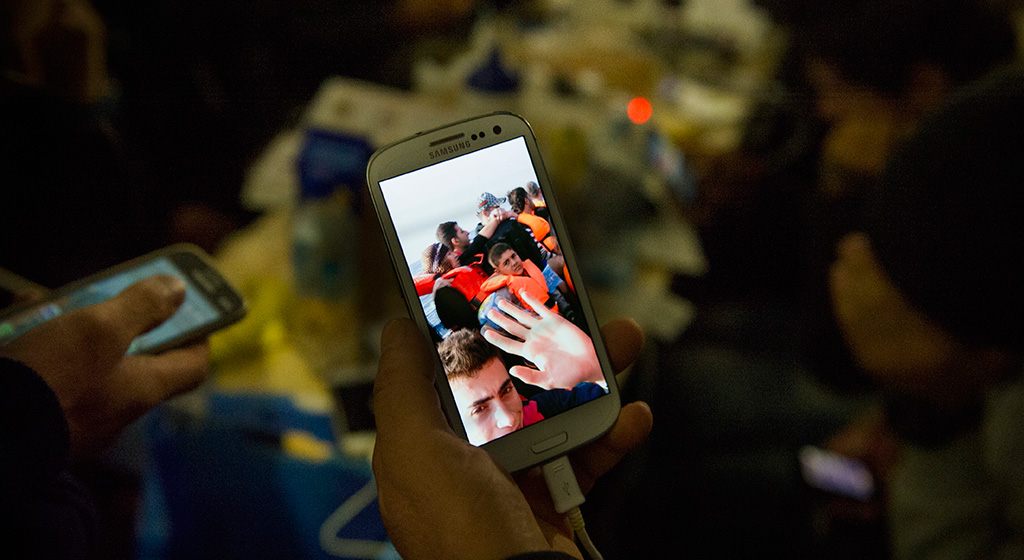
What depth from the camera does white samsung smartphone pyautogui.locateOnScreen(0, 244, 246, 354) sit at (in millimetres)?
591

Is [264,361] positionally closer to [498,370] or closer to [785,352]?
[498,370]

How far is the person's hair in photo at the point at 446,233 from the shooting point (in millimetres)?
597

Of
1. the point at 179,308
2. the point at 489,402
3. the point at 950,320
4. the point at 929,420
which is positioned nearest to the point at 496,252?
the point at 489,402

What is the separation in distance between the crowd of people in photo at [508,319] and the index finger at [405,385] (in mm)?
39

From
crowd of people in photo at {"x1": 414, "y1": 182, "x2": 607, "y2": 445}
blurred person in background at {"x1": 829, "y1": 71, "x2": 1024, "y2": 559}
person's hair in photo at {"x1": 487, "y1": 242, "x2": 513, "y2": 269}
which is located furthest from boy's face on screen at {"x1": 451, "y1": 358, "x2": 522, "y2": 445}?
blurred person in background at {"x1": 829, "y1": 71, "x2": 1024, "y2": 559}

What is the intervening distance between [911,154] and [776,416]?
0.65 meters

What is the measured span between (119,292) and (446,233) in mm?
395

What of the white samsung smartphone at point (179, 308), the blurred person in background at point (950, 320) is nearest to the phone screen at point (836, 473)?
the blurred person in background at point (950, 320)

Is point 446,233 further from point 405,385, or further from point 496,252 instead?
point 405,385

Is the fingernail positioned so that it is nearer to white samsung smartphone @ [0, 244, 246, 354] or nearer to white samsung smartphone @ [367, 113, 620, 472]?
white samsung smartphone @ [0, 244, 246, 354]

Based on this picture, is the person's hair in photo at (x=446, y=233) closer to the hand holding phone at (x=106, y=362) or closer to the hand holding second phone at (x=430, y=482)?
the hand holding second phone at (x=430, y=482)

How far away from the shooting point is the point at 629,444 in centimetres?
63

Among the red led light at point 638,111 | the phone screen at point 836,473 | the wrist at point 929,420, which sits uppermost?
the red led light at point 638,111

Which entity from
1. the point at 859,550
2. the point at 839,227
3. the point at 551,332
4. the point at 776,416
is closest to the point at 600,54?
the point at 839,227
